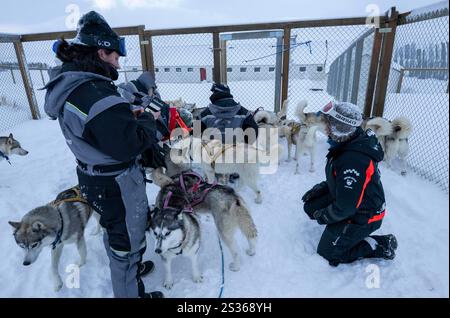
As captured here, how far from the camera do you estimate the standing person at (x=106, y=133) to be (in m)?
1.52

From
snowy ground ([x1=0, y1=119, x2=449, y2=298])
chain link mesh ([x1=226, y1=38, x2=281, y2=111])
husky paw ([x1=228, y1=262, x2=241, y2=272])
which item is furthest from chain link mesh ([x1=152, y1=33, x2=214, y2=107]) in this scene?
husky paw ([x1=228, y1=262, x2=241, y2=272])

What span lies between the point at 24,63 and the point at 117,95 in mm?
7570

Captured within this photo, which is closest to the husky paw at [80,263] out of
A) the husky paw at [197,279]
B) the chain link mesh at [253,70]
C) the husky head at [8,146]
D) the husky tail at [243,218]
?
the husky paw at [197,279]

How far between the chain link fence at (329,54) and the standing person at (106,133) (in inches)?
190

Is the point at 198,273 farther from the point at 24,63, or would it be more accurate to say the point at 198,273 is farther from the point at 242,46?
the point at 24,63

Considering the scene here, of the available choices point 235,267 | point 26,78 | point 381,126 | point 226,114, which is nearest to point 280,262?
point 235,267

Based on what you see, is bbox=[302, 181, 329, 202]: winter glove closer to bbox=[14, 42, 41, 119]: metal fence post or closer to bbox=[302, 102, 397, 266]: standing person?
bbox=[302, 102, 397, 266]: standing person

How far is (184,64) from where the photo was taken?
24.9 ft

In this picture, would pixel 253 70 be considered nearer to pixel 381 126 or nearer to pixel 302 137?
pixel 302 137

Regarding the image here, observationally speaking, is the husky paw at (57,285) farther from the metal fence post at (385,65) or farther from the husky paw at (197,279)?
the metal fence post at (385,65)

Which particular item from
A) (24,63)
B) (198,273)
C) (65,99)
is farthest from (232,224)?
(24,63)

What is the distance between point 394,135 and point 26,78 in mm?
8753

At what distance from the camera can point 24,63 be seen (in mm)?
7125
